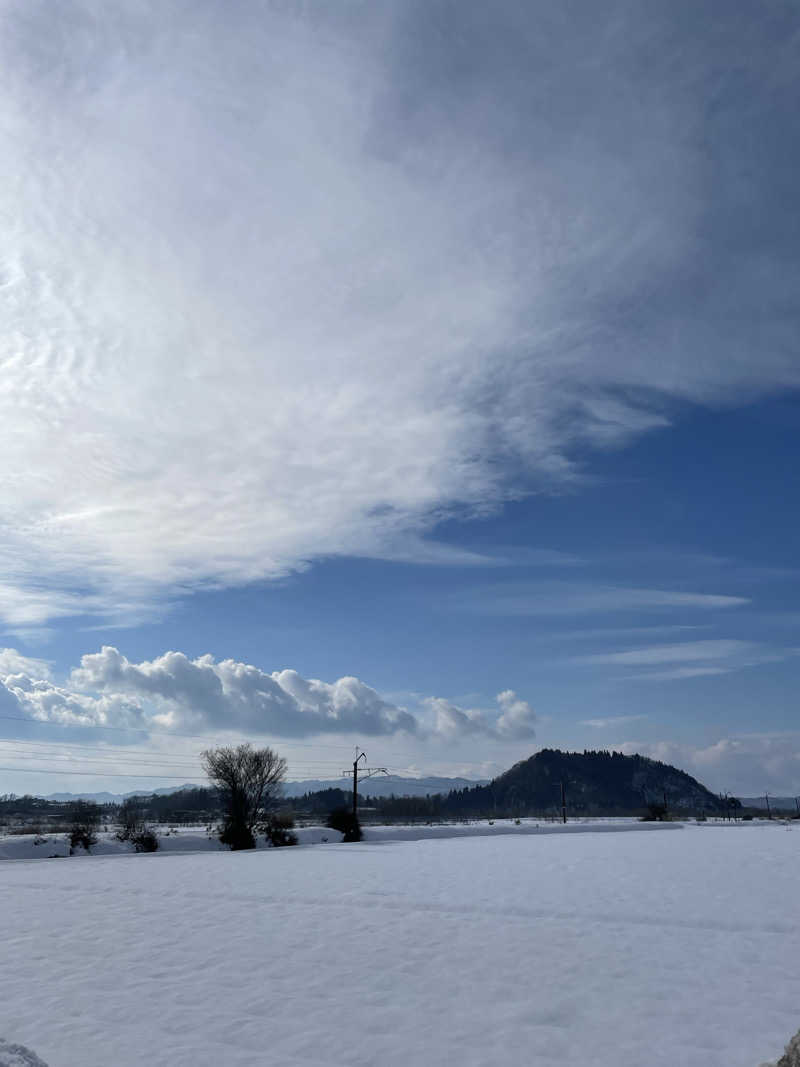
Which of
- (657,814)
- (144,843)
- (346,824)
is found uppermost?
(144,843)

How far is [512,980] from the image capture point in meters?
11.5

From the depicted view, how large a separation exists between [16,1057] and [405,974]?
6.71 meters

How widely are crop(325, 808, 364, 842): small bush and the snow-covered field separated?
43970mm

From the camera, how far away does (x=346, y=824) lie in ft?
218

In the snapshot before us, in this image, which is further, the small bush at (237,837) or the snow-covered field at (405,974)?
the small bush at (237,837)

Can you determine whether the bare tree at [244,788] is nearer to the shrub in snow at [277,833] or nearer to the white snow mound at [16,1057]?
the shrub in snow at [277,833]

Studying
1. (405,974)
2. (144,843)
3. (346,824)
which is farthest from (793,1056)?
(346,824)

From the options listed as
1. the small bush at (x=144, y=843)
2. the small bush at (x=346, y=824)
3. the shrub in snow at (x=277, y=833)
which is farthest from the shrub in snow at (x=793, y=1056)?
the small bush at (x=346, y=824)

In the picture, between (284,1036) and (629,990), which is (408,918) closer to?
(629,990)

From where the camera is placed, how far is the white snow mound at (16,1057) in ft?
21.3

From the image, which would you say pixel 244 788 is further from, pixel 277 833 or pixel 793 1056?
pixel 793 1056

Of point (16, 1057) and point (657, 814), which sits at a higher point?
point (16, 1057)

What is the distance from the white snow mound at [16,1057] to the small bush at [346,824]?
61387 mm

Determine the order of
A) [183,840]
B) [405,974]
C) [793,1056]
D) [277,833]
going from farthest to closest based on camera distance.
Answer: [277,833] < [183,840] < [405,974] < [793,1056]
